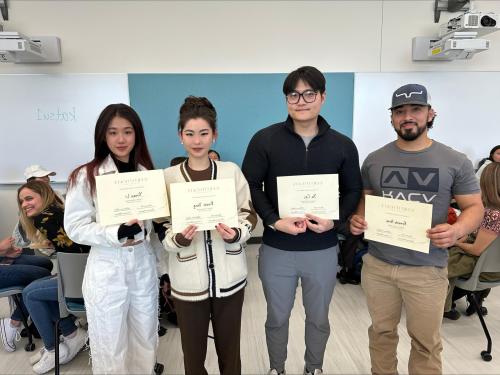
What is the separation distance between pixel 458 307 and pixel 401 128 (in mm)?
2198

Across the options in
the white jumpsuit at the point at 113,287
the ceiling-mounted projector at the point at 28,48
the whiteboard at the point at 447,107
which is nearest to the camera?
the white jumpsuit at the point at 113,287

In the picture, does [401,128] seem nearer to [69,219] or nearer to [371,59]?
[69,219]

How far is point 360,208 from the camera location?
1.77 metres

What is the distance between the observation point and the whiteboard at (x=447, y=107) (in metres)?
4.39

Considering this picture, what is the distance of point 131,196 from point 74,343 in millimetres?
1441

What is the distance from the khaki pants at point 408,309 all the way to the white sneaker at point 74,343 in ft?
6.23

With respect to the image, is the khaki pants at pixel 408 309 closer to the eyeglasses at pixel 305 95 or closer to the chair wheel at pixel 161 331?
the eyeglasses at pixel 305 95

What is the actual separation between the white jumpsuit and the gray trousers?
0.61 metres

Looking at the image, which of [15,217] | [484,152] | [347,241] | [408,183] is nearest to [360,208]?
[408,183]

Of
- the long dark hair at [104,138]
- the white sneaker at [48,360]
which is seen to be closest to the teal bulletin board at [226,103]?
the white sneaker at [48,360]

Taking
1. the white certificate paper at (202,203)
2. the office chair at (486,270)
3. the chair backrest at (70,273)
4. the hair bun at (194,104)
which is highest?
the hair bun at (194,104)

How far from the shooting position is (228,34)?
13.6 ft

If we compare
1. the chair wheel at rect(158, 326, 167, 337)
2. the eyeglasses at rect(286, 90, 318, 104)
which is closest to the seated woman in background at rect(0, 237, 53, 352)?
the chair wheel at rect(158, 326, 167, 337)

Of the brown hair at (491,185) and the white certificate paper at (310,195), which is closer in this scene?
the white certificate paper at (310,195)
